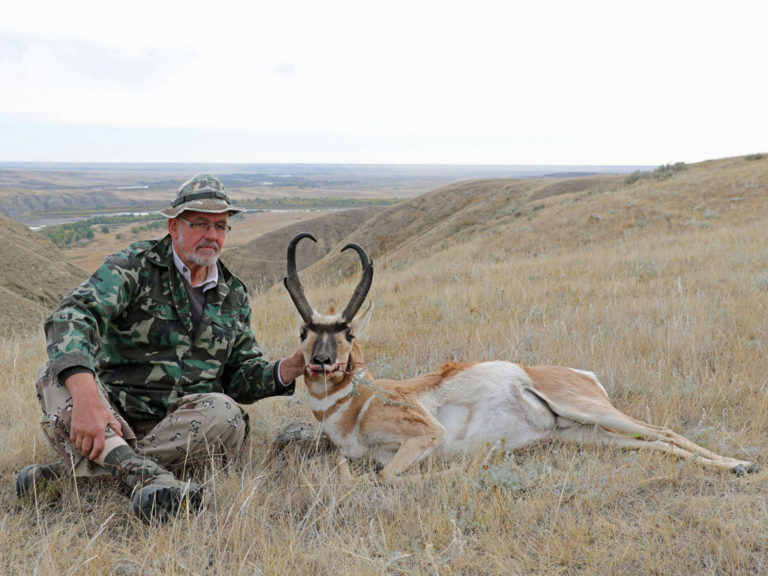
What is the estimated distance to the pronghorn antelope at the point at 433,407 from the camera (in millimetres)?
4594

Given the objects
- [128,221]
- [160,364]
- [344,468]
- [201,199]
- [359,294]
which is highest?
[201,199]

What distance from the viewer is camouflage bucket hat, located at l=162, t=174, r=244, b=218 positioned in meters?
4.57

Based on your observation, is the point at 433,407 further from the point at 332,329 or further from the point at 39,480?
the point at 39,480

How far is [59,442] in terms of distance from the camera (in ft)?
13.3

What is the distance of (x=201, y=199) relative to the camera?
4.62 meters

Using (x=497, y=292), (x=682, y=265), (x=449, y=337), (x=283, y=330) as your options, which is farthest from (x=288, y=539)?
(x=682, y=265)

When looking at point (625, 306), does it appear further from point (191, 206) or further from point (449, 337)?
point (191, 206)

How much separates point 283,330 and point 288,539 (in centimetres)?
612

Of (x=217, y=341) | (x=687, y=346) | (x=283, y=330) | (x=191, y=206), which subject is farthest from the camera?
(x=283, y=330)

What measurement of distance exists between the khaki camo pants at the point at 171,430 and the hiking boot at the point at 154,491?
0.77ft

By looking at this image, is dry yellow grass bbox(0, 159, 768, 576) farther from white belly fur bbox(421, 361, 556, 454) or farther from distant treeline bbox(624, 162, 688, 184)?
distant treeline bbox(624, 162, 688, 184)

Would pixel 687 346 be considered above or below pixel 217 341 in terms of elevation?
below

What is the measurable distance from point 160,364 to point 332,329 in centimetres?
130

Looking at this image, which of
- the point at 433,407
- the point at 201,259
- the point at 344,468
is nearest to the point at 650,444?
the point at 433,407
